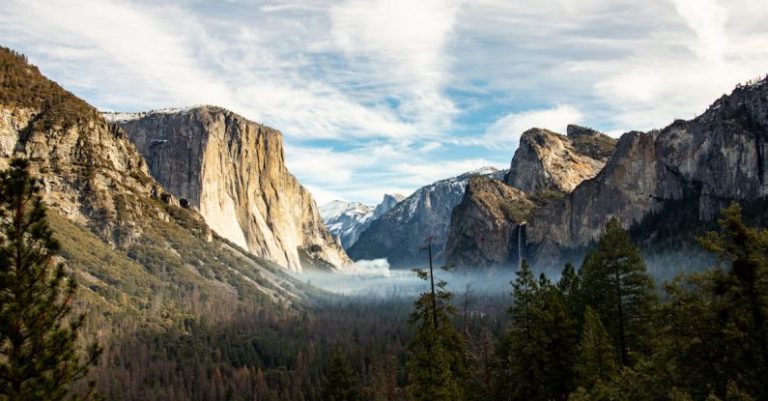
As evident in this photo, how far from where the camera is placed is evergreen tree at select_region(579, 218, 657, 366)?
46.7 meters

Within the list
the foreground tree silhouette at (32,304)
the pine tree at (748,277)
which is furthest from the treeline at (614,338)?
the foreground tree silhouette at (32,304)

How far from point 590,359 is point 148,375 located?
525 ft

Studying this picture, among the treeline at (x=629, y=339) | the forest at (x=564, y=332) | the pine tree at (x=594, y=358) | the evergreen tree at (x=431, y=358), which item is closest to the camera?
the treeline at (x=629, y=339)

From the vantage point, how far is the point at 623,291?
47.7 metres

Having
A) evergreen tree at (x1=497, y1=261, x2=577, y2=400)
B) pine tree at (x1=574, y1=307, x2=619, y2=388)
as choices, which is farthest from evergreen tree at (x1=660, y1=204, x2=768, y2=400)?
evergreen tree at (x1=497, y1=261, x2=577, y2=400)

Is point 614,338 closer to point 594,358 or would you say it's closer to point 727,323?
point 594,358

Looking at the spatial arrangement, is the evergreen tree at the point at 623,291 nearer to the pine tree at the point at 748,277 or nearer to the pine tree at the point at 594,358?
the pine tree at the point at 594,358

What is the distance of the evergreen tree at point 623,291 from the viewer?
153 feet

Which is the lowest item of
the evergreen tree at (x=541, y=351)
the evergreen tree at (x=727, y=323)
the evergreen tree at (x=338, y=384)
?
the evergreen tree at (x=338, y=384)

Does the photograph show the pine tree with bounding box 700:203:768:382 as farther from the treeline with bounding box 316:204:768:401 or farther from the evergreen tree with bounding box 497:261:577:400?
the evergreen tree with bounding box 497:261:577:400

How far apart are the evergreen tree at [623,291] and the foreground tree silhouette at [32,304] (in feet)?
124

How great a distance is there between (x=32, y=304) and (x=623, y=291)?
4090 centimetres

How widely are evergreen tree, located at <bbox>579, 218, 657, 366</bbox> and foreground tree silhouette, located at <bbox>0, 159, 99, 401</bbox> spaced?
37.8 metres

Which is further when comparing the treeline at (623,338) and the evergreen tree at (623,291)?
the evergreen tree at (623,291)
